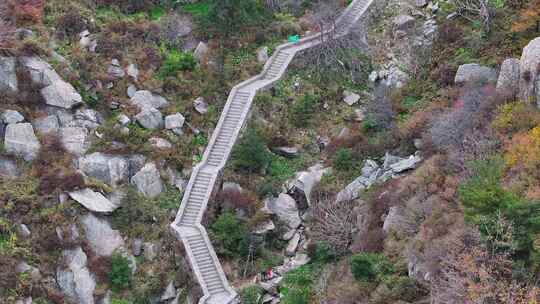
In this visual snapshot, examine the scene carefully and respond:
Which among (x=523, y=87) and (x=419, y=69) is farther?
(x=419, y=69)

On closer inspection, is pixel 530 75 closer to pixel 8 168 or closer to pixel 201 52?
pixel 201 52

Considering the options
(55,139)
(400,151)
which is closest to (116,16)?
(55,139)

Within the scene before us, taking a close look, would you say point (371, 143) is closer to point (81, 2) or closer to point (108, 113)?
point (108, 113)

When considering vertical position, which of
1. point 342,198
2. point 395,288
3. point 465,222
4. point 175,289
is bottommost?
point 175,289

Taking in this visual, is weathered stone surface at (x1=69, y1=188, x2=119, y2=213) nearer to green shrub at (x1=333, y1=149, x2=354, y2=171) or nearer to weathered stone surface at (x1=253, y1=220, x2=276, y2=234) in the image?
weathered stone surface at (x1=253, y1=220, x2=276, y2=234)

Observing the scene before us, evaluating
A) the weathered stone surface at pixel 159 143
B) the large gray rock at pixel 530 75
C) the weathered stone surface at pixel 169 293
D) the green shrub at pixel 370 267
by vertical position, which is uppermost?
the large gray rock at pixel 530 75

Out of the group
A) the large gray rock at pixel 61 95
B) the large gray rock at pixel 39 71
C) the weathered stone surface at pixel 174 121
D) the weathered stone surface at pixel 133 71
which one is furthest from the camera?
the weathered stone surface at pixel 133 71

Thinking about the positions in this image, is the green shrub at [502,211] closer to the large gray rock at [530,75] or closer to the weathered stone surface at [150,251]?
the large gray rock at [530,75]

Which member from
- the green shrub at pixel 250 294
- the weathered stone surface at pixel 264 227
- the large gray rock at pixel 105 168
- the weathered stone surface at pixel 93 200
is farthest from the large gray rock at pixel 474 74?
the weathered stone surface at pixel 93 200

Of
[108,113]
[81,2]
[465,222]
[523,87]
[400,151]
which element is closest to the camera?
[465,222]
